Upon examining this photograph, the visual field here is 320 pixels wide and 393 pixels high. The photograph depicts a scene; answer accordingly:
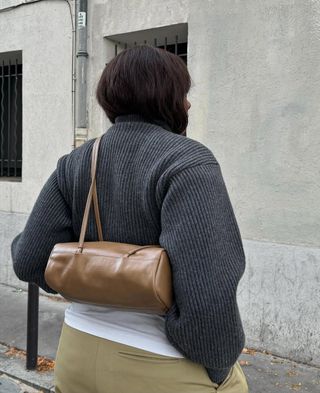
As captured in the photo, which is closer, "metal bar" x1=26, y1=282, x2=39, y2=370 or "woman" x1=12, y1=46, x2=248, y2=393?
"woman" x1=12, y1=46, x2=248, y2=393

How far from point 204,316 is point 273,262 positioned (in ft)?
9.39

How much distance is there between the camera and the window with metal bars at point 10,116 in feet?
21.1

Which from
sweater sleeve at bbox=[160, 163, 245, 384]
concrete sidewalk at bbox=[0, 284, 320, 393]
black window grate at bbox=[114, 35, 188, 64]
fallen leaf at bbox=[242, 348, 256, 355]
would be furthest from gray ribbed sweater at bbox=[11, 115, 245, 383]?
black window grate at bbox=[114, 35, 188, 64]

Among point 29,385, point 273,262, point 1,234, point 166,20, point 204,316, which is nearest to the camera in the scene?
point 204,316

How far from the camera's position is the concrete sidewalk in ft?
11.9

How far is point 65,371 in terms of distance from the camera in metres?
1.56

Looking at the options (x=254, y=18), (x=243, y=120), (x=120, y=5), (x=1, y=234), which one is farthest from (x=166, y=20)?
(x=1, y=234)

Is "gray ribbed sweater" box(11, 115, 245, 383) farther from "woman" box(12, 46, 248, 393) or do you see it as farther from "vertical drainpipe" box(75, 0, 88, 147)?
"vertical drainpipe" box(75, 0, 88, 147)

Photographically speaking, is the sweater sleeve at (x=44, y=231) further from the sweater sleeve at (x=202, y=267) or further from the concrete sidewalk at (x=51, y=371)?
the concrete sidewalk at (x=51, y=371)

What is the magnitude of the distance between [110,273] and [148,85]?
0.57 meters

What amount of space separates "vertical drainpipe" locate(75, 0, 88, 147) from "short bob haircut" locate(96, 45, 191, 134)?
146 inches

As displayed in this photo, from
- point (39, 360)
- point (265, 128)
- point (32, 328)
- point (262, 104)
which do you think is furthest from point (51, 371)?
point (262, 104)

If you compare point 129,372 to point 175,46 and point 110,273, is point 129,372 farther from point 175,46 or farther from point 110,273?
point 175,46

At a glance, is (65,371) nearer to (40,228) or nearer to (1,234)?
(40,228)
